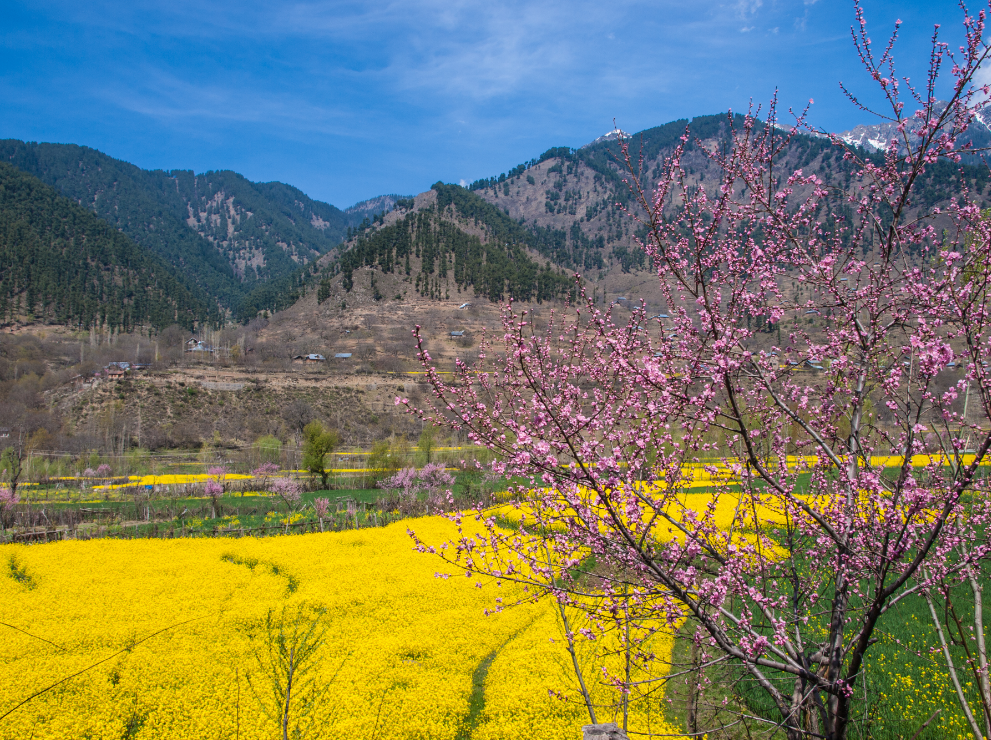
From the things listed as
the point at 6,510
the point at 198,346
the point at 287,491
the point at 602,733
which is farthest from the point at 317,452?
the point at 198,346

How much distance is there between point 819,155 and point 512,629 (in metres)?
222

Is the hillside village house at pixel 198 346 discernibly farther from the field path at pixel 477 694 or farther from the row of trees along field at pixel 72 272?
the field path at pixel 477 694

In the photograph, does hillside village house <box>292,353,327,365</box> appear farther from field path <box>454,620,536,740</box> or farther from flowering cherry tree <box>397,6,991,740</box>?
flowering cherry tree <box>397,6,991,740</box>

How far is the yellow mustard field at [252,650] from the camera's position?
25.8 feet

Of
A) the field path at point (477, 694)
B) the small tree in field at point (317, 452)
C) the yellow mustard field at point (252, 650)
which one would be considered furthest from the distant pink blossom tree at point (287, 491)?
the field path at point (477, 694)

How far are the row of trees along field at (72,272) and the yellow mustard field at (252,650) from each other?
127m

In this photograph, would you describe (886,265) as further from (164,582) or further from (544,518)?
(164,582)

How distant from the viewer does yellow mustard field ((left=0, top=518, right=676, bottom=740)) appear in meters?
7.88

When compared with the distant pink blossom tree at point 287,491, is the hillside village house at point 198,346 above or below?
above

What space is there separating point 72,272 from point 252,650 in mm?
158221

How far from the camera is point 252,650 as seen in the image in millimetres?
10133

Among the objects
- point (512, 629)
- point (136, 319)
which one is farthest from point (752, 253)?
point (136, 319)

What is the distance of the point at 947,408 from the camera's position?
11.8ft

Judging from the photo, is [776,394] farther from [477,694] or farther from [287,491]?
[287,491]
